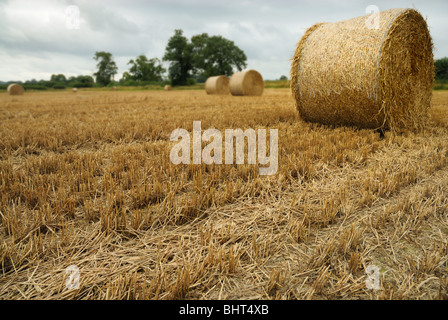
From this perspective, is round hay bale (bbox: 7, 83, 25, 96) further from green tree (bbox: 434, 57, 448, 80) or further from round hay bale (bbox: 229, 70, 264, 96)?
green tree (bbox: 434, 57, 448, 80)

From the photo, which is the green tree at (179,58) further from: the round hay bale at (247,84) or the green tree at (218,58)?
the round hay bale at (247,84)

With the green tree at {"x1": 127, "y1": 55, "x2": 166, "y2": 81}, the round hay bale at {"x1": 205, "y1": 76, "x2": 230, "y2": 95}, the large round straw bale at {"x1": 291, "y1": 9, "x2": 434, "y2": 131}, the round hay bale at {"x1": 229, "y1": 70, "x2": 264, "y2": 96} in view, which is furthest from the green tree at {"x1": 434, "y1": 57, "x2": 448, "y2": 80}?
the green tree at {"x1": 127, "y1": 55, "x2": 166, "y2": 81}

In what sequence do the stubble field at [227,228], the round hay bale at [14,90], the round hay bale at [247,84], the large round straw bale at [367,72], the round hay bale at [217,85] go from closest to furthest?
the stubble field at [227,228], the large round straw bale at [367,72], the round hay bale at [247,84], the round hay bale at [217,85], the round hay bale at [14,90]

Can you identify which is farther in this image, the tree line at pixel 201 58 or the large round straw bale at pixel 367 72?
the tree line at pixel 201 58

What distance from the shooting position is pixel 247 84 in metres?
16.0

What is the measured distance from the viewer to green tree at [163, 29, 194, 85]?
1884 inches

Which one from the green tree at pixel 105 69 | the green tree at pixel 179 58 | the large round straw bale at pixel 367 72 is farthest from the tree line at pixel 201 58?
the large round straw bale at pixel 367 72

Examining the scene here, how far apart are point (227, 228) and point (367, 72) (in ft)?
12.6

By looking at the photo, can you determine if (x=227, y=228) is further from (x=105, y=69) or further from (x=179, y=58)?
(x=105, y=69)

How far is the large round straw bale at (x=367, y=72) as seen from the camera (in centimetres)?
455

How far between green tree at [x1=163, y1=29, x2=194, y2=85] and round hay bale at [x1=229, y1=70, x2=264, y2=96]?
33190 mm

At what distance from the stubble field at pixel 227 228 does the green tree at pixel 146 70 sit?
61885mm

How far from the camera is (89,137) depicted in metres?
4.73

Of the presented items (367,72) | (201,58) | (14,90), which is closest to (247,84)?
(367,72)
